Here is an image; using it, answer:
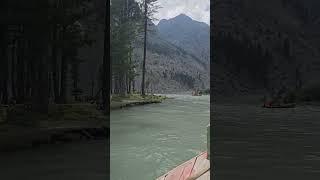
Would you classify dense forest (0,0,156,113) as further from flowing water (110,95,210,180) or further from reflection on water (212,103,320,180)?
reflection on water (212,103,320,180)

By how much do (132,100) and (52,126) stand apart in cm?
90

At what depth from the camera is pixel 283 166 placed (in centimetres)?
447

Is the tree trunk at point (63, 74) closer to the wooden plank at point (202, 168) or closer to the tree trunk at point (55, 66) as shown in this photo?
the tree trunk at point (55, 66)

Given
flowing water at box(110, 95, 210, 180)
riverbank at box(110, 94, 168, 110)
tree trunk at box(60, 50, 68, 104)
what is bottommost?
flowing water at box(110, 95, 210, 180)

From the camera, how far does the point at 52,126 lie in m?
4.75

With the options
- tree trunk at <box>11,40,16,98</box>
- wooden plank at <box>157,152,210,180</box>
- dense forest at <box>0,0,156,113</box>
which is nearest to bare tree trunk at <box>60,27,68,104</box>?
dense forest at <box>0,0,156,113</box>

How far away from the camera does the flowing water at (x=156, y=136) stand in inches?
189

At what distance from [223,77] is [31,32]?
2.26 meters

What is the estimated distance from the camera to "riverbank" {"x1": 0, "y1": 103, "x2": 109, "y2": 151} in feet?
14.5

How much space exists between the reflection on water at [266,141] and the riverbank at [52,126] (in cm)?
114

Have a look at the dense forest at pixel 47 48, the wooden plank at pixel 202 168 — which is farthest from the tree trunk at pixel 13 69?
the wooden plank at pixel 202 168

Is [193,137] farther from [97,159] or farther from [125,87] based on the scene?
[97,159]

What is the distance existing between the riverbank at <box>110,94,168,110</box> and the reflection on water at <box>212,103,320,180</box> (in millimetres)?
864

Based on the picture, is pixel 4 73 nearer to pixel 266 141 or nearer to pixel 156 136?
pixel 156 136
